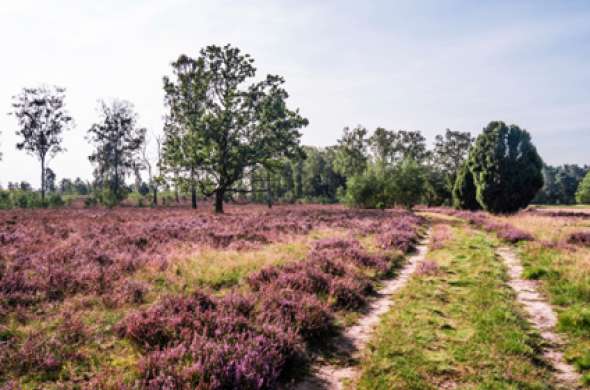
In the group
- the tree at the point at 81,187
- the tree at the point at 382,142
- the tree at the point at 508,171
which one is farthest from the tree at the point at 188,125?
the tree at the point at 81,187

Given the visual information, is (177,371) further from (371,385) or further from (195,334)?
(371,385)

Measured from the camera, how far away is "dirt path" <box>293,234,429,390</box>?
4.57m

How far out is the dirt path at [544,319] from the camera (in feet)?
15.6

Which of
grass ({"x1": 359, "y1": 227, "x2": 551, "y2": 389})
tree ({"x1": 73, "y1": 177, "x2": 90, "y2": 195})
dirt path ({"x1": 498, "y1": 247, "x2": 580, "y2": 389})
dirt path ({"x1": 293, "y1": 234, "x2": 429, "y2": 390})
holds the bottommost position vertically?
dirt path ({"x1": 498, "y1": 247, "x2": 580, "y2": 389})

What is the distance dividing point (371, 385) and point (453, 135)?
280 feet

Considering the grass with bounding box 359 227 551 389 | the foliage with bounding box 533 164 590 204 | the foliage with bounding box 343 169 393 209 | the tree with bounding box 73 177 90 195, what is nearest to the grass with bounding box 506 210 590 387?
the grass with bounding box 359 227 551 389

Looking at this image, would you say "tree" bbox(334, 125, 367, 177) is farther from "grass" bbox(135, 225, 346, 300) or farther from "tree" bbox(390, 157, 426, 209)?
"grass" bbox(135, 225, 346, 300)

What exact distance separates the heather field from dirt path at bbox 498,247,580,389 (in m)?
3.38

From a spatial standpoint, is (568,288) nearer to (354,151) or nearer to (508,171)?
(508,171)

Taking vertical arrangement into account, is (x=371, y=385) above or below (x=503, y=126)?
below

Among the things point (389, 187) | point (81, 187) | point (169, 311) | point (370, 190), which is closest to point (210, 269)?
point (169, 311)

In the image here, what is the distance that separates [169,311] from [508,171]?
36.4 meters

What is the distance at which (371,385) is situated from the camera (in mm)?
4441

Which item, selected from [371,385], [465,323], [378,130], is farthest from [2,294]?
[378,130]
